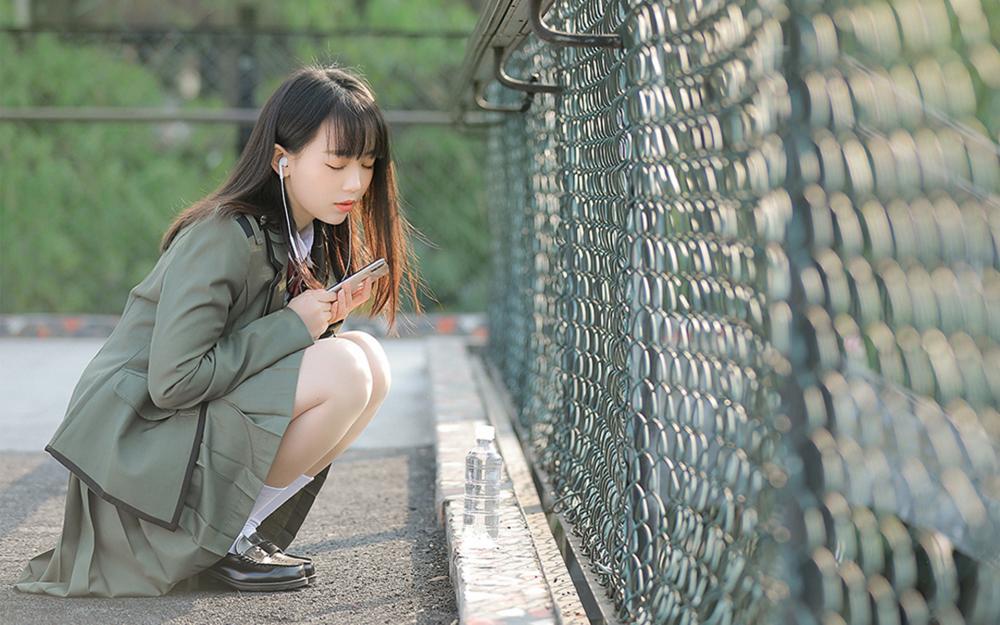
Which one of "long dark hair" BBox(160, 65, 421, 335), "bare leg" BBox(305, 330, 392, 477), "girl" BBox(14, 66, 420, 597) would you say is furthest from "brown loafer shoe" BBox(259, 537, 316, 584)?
"long dark hair" BBox(160, 65, 421, 335)

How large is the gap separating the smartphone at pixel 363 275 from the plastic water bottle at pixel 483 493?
1.28ft

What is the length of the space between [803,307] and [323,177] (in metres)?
1.58

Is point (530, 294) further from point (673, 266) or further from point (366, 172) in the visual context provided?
point (673, 266)

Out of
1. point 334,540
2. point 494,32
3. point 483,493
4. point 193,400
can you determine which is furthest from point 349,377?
point 494,32

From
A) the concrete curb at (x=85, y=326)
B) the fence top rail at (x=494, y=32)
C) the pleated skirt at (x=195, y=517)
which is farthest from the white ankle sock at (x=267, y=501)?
the concrete curb at (x=85, y=326)

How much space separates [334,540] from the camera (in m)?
3.31

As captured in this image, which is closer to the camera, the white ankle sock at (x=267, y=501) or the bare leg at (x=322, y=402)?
the bare leg at (x=322, y=402)

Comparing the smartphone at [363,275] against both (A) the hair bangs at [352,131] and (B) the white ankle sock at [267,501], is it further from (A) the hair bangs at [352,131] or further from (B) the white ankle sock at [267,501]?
(B) the white ankle sock at [267,501]

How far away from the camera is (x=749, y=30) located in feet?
5.08

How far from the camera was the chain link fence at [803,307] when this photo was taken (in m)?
1.28

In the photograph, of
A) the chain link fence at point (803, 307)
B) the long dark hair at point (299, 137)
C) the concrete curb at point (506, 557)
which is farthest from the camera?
the long dark hair at point (299, 137)

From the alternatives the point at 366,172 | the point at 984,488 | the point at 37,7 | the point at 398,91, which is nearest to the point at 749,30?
the point at 984,488

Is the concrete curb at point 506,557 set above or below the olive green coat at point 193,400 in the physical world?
below

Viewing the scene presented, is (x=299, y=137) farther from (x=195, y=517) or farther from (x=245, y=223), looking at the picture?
(x=195, y=517)
